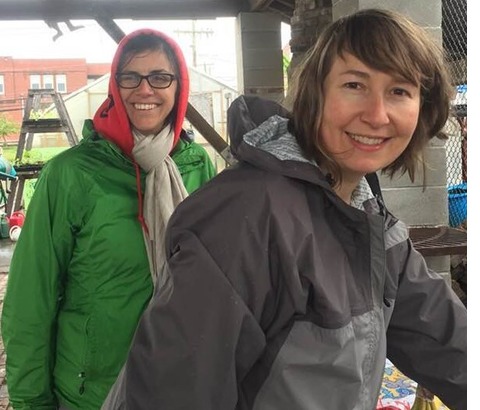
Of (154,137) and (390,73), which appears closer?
(390,73)

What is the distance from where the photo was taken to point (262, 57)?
7559 millimetres

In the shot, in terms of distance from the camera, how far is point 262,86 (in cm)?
761

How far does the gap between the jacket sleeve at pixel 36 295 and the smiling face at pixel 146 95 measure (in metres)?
0.37

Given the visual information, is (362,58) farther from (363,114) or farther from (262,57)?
(262,57)

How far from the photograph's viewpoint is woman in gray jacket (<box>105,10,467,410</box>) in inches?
38.5

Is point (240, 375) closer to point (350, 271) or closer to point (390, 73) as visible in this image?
point (350, 271)

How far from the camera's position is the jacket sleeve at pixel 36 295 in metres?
1.82

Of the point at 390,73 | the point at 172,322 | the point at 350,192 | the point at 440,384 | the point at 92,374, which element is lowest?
the point at 92,374

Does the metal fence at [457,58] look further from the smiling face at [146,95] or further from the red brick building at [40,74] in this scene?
the red brick building at [40,74]

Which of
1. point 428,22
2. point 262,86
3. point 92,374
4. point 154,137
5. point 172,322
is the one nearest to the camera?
point 172,322

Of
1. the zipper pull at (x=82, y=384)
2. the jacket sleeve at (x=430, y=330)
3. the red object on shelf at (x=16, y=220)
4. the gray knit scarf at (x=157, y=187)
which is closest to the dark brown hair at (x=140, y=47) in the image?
the gray knit scarf at (x=157, y=187)

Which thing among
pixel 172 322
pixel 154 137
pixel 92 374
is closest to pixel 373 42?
pixel 172 322

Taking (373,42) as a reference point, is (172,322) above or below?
below

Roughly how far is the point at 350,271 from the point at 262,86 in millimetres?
6699
